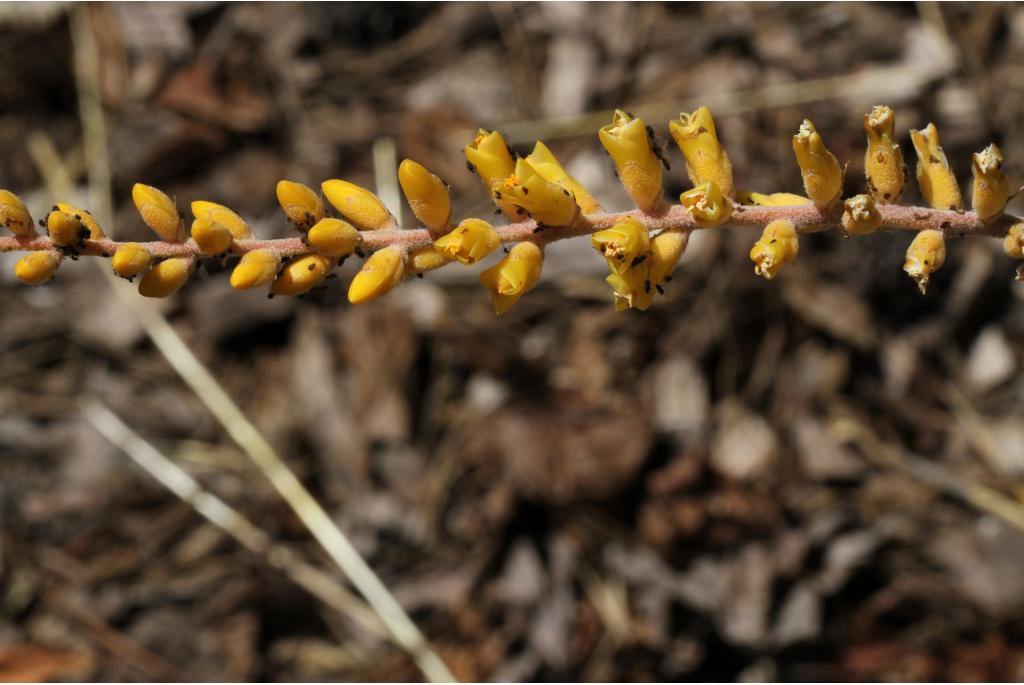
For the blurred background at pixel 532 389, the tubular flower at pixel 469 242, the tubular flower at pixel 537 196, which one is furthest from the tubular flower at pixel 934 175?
the blurred background at pixel 532 389

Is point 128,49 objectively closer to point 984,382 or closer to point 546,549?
point 546,549

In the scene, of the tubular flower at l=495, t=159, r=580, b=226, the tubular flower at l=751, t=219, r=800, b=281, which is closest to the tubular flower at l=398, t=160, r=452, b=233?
the tubular flower at l=495, t=159, r=580, b=226

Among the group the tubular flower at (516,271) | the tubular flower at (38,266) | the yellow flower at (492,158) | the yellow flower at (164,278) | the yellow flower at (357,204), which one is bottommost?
the tubular flower at (516,271)

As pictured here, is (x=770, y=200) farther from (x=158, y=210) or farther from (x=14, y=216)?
(x=14, y=216)

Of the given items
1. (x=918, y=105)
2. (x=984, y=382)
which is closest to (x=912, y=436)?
(x=984, y=382)

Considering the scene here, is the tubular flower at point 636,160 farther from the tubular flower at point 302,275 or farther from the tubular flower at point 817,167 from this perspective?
the tubular flower at point 302,275

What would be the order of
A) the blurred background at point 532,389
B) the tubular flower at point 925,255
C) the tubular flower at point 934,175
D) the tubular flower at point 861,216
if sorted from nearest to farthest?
the tubular flower at point 861,216 → the tubular flower at point 925,255 → the tubular flower at point 934,175 → the blurred background at point 532,389

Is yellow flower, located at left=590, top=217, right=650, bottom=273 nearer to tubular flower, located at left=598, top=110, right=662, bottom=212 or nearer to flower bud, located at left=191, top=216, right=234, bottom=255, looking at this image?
tubular flower, located at left=598, top=110, right=662, bottom=212
